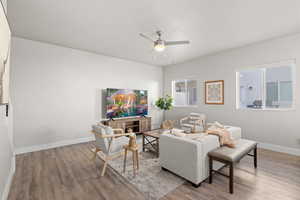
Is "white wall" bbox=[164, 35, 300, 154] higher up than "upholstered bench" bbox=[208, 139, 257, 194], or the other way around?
"white wall" bbox=[164, 35, 300, 154]

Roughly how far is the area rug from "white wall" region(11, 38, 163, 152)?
6.77 ft

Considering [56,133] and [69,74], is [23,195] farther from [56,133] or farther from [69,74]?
[69,74]

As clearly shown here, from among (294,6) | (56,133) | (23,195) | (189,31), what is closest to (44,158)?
(56,133)

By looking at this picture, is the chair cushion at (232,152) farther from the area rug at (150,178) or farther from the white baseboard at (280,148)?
the white baseboard at (280,148)

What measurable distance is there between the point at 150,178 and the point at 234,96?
3439 mm

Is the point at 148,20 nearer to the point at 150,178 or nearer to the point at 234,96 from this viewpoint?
the point at 150,178

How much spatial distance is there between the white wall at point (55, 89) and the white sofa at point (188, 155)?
293cm

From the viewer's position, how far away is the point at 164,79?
627 cm

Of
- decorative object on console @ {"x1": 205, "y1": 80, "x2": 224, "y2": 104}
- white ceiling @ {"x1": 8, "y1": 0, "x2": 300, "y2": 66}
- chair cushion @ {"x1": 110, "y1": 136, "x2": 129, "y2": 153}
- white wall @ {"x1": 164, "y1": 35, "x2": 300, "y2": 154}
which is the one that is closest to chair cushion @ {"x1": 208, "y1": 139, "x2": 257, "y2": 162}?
chair cushion @ {"x1": 110, "y1": 136, "x2": 129, "y2": 153}

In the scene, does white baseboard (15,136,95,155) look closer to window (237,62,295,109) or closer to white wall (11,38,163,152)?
white wall (11,38,163,152)

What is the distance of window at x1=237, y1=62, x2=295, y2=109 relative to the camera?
10.9 feet

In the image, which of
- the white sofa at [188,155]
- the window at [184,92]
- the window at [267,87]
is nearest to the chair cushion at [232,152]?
the white sofa at [188,155]

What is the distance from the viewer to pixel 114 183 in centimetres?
208

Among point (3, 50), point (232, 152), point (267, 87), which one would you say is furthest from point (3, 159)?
point (267, 87)
